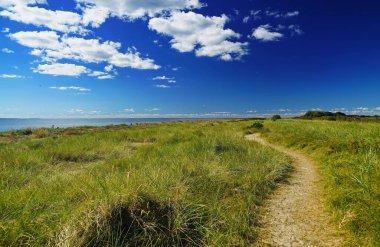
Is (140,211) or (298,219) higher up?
(140,211)

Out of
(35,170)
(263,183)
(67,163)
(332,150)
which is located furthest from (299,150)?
(35,170)

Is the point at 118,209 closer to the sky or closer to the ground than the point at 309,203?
closer to the sky

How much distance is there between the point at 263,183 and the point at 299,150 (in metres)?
8.10

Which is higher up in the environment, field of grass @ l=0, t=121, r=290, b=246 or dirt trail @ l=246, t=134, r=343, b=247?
field of grass @ l=0, t=121, r=290, b=246

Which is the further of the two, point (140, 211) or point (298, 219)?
point (298, 219)

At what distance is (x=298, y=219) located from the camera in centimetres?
540

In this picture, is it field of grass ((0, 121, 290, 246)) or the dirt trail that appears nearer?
field of grass ((0, 121, 290, 246))

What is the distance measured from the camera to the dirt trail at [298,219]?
454cm

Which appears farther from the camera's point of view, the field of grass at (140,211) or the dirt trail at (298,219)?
the dirt trail at (298,219)

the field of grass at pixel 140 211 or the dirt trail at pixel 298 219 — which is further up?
the field of grass at pixel 140 211

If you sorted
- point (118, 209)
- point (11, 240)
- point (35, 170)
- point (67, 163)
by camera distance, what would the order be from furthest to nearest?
point (67, 163) < point (35, 170) < point (118, 209) < point (11, 240)

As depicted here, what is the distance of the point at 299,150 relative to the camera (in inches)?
576

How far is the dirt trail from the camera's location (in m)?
4.54

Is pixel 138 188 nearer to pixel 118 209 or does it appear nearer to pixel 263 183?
pixel 118 209
